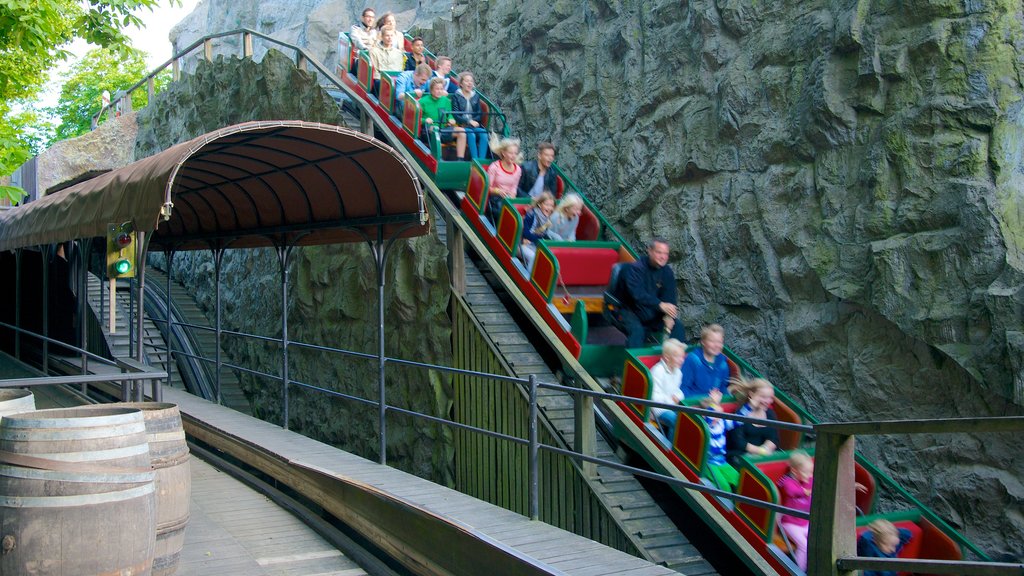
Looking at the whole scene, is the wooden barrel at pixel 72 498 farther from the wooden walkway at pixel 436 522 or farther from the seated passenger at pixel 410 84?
the seated passenger at pixel 410 84

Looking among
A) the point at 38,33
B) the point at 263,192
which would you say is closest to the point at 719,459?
the point at 263,192

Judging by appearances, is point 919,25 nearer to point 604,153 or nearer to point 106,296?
point 604,153

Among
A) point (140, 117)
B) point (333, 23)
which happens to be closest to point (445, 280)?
point (140, 117)

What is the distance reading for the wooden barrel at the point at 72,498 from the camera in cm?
370

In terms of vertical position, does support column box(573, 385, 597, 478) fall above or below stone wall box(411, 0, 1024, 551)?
below

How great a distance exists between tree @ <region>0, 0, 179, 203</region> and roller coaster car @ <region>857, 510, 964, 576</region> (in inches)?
352

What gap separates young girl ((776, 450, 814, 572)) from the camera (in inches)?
240

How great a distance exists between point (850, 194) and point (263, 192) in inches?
240

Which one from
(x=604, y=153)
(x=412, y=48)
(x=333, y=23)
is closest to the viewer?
(x=604, y=153)

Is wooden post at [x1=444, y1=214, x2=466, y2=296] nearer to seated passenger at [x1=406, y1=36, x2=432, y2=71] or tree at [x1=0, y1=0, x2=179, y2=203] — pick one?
tree at [x1=0, y1=0, x2=179, y2=203]

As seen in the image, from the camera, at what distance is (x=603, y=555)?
4.77 m

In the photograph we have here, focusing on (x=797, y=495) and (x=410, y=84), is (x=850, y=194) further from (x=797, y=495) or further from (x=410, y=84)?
(x=410, y=84)

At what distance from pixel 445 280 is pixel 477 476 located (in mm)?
2225

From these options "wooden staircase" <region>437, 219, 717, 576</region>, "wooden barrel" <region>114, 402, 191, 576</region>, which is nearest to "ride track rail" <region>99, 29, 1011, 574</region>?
"wooden staircase" <region>437, 219, 717, 576</region>
